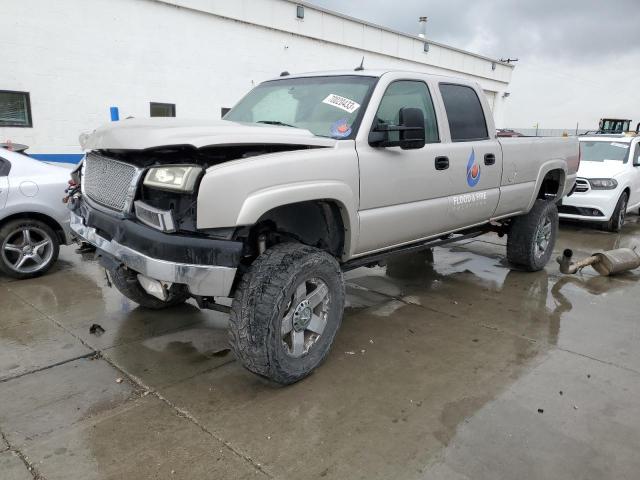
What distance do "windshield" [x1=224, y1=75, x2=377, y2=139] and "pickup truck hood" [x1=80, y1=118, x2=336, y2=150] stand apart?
43 cm

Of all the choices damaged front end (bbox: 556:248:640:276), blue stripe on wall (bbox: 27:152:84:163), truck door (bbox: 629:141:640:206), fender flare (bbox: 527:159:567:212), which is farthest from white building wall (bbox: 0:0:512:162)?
damaged front end (bbox: 556:248:640:276)

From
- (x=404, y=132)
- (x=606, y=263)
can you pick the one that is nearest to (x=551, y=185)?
(x=606, y=263)

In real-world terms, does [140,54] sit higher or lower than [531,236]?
higher

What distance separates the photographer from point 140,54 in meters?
11.4

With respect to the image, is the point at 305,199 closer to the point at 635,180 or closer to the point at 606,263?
the point at 606,263

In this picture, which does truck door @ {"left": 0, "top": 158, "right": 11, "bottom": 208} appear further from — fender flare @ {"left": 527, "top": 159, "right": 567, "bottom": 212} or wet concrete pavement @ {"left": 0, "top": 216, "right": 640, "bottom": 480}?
fender flare @ {"left": 527, "top": 159, "right": 567, "bottom": 212}

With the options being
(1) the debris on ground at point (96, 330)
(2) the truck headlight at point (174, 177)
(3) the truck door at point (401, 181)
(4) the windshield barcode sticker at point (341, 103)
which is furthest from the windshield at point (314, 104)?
(1) the debris on ground at point (96, 330)

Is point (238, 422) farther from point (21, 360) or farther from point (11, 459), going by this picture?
point (21, 360)

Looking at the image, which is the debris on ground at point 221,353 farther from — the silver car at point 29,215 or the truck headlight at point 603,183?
the truck headlight at point 603,183

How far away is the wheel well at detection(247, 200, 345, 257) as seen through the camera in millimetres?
3420

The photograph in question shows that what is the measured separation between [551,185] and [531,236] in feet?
3.31

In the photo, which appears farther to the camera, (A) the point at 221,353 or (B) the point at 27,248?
(B) the point at 27,248

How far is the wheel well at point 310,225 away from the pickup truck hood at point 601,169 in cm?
723

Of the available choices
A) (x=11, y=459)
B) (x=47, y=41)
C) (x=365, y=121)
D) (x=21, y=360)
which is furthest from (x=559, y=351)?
(x=47, y=41)
